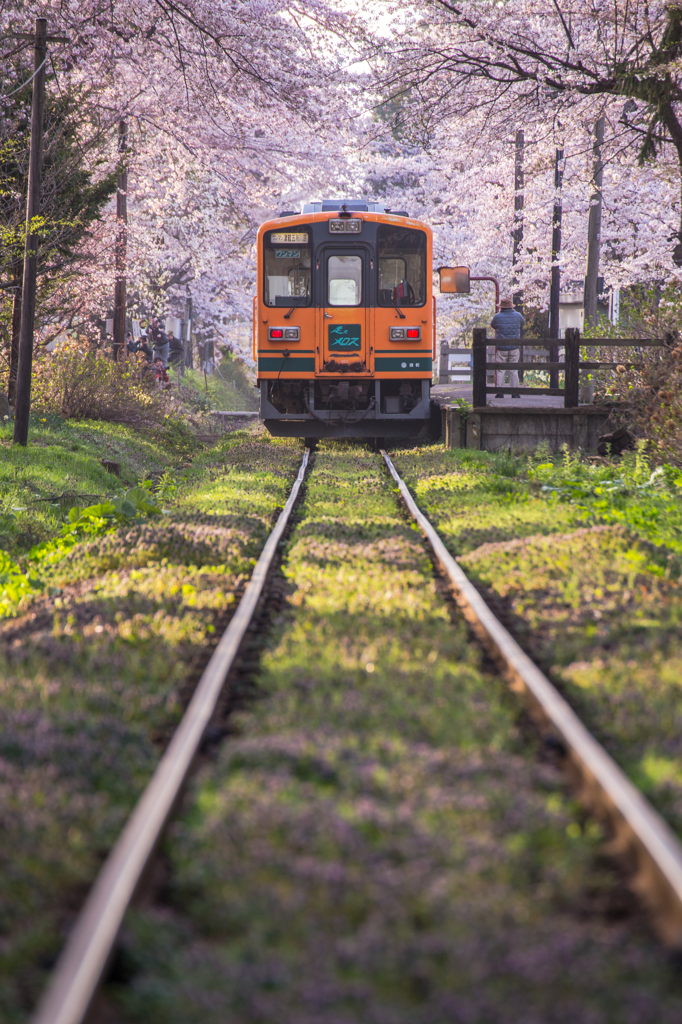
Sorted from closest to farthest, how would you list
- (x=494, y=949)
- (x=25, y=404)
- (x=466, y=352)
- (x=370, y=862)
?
(x=494, y=949), (x=370, y=862), (x=25, y=404), (x=466, y=352)

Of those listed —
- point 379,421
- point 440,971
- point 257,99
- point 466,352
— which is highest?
point 257,99

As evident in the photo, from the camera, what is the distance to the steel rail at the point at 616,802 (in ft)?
8.95

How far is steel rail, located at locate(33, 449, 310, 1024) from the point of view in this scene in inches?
90.4

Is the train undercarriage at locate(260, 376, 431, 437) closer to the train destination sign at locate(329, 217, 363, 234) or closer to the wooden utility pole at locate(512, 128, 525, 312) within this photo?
the train destination sign at locate(329, 217, 363, 234)

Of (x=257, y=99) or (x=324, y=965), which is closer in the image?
(x=324, y=965)

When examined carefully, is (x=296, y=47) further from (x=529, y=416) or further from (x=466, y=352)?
(x=466, y=352)

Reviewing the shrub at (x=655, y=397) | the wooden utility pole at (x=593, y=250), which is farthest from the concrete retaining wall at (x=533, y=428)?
the wooden utility pole at (x=593, y=250)

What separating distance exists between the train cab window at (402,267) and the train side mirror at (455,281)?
1.38 feet

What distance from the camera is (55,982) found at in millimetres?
2361

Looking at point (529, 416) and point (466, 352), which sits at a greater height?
point (466, 352)

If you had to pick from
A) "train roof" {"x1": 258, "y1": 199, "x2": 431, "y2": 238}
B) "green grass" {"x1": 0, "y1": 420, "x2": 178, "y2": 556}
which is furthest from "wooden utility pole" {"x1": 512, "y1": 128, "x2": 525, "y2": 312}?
"green grass" {"x1": 0, "y1": 420, "x2": 178, "y2": 556}

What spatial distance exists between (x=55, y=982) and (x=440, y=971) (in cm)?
94

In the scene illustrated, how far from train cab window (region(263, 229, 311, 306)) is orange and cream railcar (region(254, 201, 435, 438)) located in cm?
2

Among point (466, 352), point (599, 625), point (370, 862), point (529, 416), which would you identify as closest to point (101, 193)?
point (529, 416)
